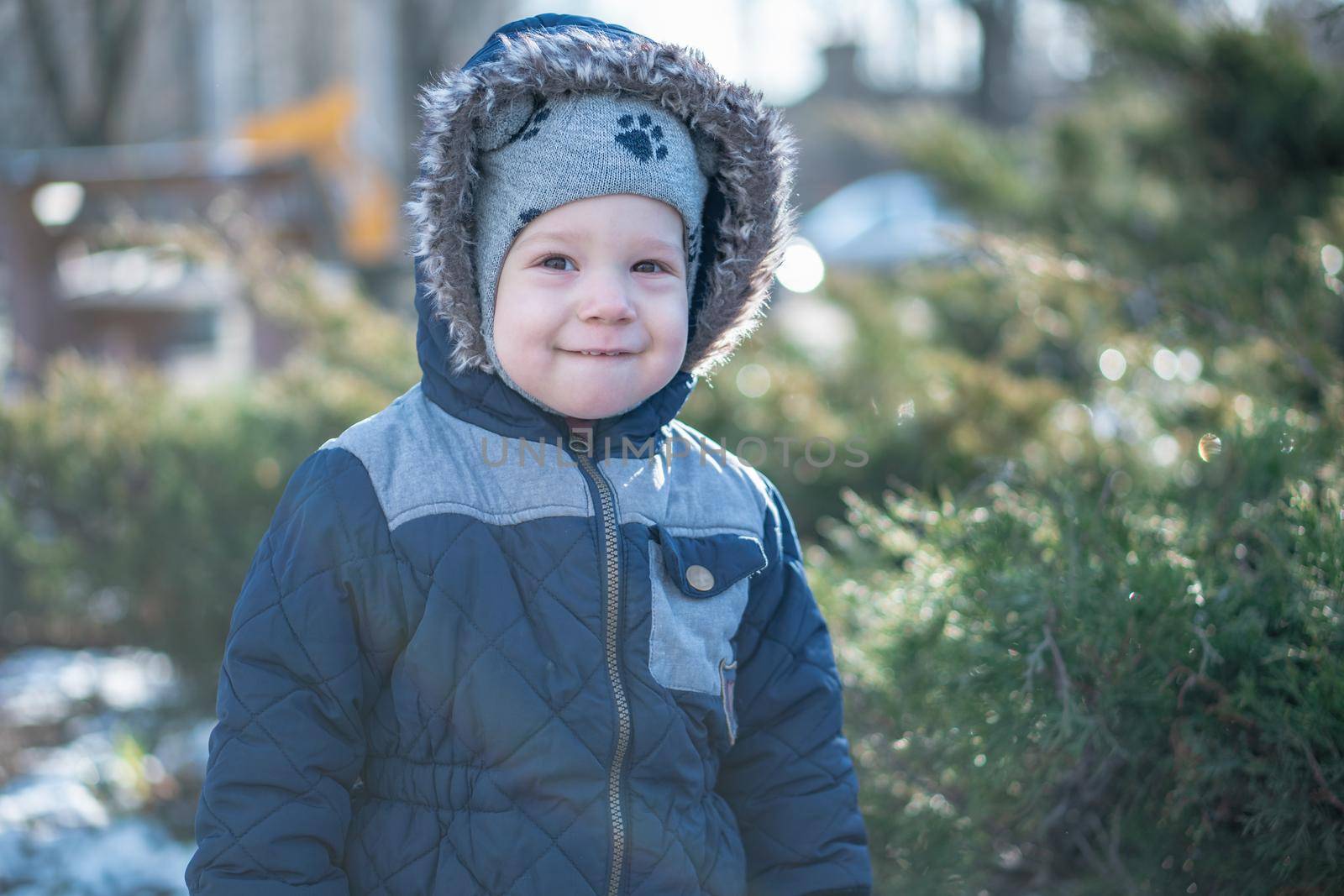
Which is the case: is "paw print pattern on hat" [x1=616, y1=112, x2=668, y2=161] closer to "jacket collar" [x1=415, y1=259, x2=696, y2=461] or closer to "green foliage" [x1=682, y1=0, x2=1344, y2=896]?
"jacket collar" [x1=415, y1=259, x2=696, y2=461]

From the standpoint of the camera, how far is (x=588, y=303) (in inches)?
56.2

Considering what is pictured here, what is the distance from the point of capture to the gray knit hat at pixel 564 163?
144cm

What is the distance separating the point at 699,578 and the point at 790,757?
11.9 inches

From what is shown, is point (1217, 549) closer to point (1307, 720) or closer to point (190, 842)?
point (1307, 720)

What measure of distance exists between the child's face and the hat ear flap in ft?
0.46

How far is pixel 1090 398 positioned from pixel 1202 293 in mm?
1101

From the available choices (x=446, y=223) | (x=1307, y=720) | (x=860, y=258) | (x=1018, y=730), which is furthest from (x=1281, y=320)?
(x=860, y=258)

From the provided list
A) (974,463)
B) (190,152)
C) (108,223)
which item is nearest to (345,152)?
(190,152)

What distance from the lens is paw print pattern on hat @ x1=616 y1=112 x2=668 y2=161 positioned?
1467 mm

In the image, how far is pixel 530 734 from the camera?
1.39 metres

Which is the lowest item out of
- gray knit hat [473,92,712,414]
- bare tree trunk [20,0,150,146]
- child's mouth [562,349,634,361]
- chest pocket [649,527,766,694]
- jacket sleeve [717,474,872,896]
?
jacket sleeve [717,474,872,896]

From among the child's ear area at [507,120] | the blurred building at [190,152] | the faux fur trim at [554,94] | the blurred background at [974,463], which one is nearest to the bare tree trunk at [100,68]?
the blurred building at [190,152]

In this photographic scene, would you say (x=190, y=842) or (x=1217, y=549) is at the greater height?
(x=1217, y=549)

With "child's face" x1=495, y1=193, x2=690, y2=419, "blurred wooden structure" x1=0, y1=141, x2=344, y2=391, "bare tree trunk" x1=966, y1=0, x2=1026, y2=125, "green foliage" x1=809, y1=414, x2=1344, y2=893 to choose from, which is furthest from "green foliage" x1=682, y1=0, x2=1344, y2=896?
"bare tree trunk" x1=966, y1=0, x2=1026, y2=125
